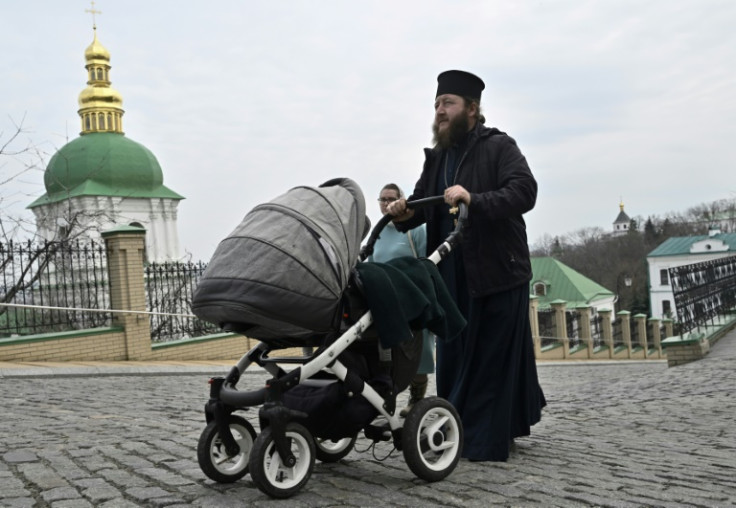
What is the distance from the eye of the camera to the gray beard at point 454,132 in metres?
4.71

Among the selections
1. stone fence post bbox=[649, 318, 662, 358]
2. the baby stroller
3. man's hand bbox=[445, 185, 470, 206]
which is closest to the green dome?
stone fence post bbox=[649, 318, 662, 358]

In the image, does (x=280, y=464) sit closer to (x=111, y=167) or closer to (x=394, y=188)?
(x=394, y=188)

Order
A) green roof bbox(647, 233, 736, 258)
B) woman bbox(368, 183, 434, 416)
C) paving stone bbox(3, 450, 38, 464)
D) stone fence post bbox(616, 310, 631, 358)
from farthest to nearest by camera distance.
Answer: green roof bbox(647, 233, 736, 258) < stone fence post bbox(616, 310, 631, 358) < woman bbox(368, 183, 434, 416) < paving stone bbox(3, 450, 38, 464)

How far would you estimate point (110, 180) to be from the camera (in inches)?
1929

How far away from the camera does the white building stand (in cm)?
8381

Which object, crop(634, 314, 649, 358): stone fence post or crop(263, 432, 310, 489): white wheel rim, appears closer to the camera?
crop(263, 432, 310, 489): white wheel rim

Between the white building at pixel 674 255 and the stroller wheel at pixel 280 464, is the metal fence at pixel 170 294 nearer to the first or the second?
the stroller wheel at pixel 280 464

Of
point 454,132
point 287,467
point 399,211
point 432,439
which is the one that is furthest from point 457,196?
point 287,467

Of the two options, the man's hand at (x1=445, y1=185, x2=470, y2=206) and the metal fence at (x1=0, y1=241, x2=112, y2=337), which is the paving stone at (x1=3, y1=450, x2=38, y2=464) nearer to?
the man's hand at (x1=445, y1=185, x2=470, y2=206)

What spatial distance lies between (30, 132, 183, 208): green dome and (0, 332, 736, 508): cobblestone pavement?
139 feet

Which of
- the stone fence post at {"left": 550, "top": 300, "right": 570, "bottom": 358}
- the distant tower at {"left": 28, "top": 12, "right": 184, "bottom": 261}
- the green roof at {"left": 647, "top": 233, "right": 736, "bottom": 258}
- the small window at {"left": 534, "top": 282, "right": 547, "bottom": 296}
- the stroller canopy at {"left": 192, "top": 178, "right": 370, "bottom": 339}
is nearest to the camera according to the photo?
the stroller canopy at {"left": 192, "top": 178, "right": 370, "bottom": 339}

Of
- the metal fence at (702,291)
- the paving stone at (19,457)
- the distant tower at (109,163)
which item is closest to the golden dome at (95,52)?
the distant tower at (109,163)

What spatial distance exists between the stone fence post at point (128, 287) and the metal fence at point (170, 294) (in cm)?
90

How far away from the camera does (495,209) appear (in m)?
4.30
